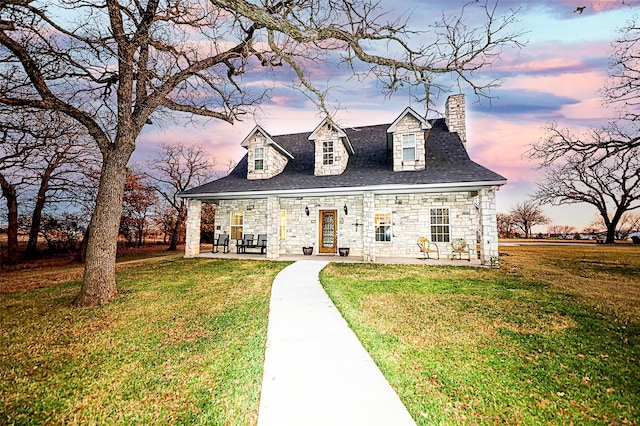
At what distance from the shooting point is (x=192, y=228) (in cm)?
1267

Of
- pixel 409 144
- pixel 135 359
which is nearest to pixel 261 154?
pixel 409 144

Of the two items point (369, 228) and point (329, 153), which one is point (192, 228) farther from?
point (369, 228)

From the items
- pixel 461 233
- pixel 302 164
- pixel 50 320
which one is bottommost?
pixel 50 320

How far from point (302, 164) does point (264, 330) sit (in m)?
11.0

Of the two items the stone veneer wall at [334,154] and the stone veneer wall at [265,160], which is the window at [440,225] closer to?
the stone veneer wall at [334,154]

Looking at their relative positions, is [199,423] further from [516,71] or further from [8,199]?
[8,199]

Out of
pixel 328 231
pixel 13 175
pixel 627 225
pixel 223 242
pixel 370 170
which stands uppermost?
pixel 370 170

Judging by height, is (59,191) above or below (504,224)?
above

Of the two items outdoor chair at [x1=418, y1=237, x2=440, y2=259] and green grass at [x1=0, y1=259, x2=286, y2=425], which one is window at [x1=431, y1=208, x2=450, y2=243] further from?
green grass at [x1=0, y1=259, x2=286, y2=425]

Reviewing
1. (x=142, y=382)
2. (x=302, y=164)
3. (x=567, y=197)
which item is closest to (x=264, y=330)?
(x=142, y=382)

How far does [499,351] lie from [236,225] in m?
12.8

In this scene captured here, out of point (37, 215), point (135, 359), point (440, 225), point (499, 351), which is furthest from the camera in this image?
point (37, 215)

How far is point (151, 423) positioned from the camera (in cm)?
205

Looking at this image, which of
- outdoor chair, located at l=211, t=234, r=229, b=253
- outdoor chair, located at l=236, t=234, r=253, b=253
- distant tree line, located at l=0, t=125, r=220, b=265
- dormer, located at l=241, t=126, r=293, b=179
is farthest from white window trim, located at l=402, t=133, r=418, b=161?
distant tree line, located at l=0, t=125, r=220, b=265
